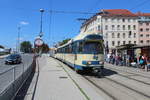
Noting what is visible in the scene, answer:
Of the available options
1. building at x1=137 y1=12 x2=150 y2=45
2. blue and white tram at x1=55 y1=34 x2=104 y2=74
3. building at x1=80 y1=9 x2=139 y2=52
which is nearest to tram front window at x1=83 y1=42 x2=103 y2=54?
blue and white tram at x1=55 y1=34 x2=104 y2=74

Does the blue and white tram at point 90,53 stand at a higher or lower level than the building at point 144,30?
lower

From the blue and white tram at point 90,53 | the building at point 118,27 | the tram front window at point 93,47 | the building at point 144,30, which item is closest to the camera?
the blue and white tram at point 90,53

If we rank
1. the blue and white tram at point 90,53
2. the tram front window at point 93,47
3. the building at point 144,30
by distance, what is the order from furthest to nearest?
the building at point 144,30 → the tram front window at point 93,47 → the blue and white tram at point 90,53

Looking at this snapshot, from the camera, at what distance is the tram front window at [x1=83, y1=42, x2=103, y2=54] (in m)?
14.0

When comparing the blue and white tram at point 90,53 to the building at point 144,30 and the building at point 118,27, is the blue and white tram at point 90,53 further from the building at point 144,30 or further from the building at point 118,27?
the building at point 144,30

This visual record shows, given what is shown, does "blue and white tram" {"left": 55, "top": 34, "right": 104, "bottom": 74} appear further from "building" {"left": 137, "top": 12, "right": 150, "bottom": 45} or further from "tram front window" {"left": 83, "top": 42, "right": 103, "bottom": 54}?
"building" {"left": 137, "top": 12, "right": 150, "bottom": 45}

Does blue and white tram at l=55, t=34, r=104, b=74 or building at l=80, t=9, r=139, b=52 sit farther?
building at l=80, t=9, r=139, b=52

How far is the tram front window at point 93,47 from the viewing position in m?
14.0

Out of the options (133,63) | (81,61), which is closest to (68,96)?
(81,61)

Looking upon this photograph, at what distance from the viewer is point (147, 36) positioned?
8712 centimetres

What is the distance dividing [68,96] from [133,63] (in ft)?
57.4

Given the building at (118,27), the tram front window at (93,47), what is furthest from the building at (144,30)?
the tram front window at (93,47)

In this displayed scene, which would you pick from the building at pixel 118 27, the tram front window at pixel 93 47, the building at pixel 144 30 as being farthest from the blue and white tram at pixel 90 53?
the building at pixel 144 30

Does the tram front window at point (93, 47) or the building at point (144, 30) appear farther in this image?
the building at point (144, 30)
